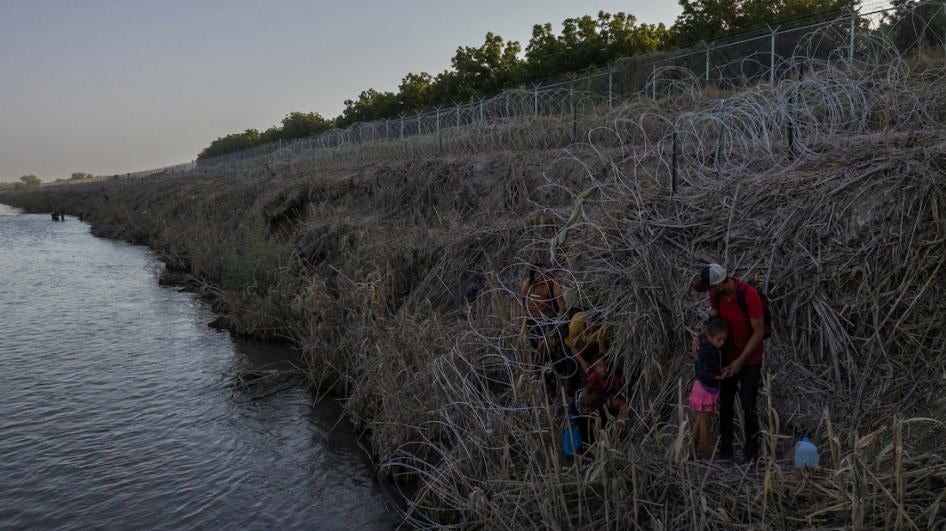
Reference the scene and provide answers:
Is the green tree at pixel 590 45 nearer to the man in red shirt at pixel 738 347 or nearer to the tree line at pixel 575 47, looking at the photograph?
the tree line at pixel 575 47

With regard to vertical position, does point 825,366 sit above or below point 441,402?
above

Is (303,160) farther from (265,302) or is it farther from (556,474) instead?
(556,474)

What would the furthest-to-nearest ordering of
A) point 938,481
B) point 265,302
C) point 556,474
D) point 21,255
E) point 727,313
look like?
1. point 21,255
2. point 265,302
3. point 727,313
4. point 556,474
5. point 938,481

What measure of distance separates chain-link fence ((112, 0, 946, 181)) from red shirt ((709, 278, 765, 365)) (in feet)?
14.5

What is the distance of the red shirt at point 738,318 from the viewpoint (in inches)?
184

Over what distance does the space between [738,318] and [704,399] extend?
64 centimetres

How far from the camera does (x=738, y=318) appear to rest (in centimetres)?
476

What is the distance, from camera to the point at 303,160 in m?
30.4

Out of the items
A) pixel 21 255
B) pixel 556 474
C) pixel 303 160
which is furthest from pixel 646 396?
pixel 21 255

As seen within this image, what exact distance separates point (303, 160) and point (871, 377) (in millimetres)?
28244

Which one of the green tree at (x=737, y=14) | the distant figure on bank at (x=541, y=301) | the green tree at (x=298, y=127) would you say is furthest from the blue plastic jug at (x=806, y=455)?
the green tree at (x=298, y=127)

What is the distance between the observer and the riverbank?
4.16 m

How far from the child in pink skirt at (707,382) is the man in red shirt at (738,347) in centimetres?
7

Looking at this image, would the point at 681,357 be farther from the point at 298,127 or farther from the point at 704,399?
the point at 298,127
